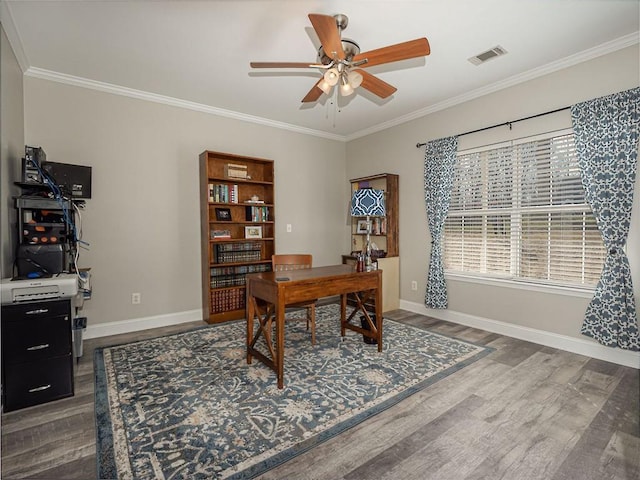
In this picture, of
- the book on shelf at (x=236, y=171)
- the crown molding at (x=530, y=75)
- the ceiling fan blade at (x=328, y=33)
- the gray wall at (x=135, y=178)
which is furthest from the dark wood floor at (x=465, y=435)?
the crown molding at (x=530, y=75)

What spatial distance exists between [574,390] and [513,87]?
2942 mm

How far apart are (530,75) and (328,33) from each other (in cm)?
249


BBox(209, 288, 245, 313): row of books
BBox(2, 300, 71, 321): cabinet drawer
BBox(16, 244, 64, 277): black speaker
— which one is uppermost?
BBox(16, 244, 64, 277): black speaker

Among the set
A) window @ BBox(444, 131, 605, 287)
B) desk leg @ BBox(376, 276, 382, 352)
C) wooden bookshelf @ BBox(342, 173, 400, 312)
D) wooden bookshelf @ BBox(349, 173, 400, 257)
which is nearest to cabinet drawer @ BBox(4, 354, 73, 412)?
desk leg @ BBox(376, 276, 382, 352)

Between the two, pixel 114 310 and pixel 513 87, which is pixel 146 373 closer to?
pixel 114 310

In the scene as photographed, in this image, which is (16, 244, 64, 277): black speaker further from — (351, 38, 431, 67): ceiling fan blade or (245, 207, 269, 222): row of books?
(351, 38, 431, 67): ceiling fan blade

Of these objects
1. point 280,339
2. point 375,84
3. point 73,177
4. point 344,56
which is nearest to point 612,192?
point 375,84

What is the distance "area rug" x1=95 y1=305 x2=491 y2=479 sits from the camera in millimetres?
1634

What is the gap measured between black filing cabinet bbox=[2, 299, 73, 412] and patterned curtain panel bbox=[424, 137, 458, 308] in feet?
12.2

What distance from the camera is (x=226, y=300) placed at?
401 cm

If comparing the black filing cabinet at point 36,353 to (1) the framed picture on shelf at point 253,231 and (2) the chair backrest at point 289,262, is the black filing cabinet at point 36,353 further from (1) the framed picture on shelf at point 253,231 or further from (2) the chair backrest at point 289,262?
(1) the framed picture on shelf at point 253,231

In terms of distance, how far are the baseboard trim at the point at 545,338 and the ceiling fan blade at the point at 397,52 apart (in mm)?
2897

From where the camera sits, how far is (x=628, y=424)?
74.5 inches

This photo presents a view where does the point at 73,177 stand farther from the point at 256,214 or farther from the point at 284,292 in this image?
the point at 284,292
